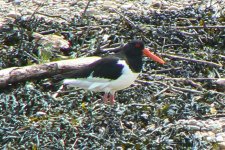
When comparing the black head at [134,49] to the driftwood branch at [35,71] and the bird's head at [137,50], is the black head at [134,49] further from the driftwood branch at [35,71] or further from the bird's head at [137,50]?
the driftwood branch at [35,71]

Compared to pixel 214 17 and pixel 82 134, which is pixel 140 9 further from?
pixel 82 134

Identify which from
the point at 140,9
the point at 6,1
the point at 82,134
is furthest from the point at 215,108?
the point at 6,1

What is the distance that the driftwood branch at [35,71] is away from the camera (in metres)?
8.91

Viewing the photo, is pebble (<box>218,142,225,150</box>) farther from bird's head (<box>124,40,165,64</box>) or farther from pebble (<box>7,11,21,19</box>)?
pebble (<box>7,11,21,19</box>)

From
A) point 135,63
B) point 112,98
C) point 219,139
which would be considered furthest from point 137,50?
point 219,139

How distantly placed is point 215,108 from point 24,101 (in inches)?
75.3

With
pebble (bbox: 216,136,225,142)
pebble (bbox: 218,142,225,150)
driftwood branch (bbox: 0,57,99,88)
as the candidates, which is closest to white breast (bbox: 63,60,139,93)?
driftwood branch (bbox: 0,57,99,88)

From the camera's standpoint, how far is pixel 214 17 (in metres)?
11.5

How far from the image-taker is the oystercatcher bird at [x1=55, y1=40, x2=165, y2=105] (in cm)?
880

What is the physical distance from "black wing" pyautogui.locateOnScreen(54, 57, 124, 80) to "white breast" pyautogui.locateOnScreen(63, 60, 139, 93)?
0.04 metres

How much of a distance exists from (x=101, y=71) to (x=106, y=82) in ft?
0.40

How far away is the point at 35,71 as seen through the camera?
902 centimetres

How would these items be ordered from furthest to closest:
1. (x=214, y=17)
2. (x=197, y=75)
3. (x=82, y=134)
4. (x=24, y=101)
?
(x=214, y=17) → (x=197, y=75) → (x=24, y=101) → (x=82, y=134)

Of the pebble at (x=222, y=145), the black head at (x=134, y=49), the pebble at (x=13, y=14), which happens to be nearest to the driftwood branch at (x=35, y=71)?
the black head at (x=134, y=49)
